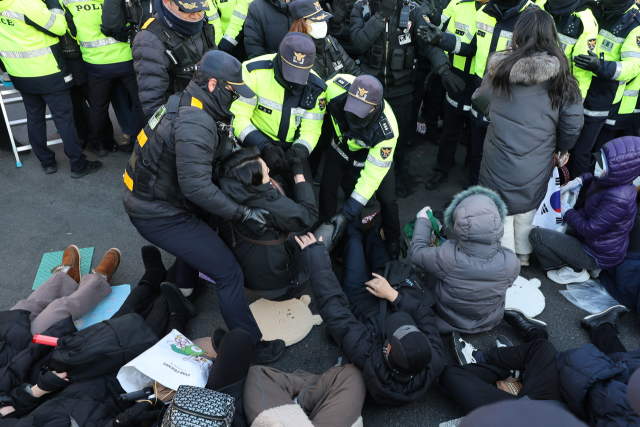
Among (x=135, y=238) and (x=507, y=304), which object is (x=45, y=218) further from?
(x=507, y=304)

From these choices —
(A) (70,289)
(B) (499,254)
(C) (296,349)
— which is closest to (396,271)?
(B) (499,254)

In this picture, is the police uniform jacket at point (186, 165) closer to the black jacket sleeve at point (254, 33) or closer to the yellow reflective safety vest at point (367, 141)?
the yellow reflective safety vest at point (367, 141)

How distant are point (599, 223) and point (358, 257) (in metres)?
1.67

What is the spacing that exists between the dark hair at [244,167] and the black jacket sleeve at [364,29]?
190 centimetres

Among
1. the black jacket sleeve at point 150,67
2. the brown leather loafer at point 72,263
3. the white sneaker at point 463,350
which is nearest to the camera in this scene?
the white sneaker at point 463,350

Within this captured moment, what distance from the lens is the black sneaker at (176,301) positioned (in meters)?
2.96

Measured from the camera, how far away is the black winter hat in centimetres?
217

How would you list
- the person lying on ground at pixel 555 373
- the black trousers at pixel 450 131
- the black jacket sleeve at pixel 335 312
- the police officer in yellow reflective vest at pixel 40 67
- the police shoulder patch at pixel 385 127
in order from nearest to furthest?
1. the person lying on ground at pixel 555 373
2. the black jacket sleeve at pixel 335 312
3. the police shoulder patch at pixel 385 127
4. the police officer in yellow reflective vest at pixel 40 67
5. the black trousers at pixel 450 131

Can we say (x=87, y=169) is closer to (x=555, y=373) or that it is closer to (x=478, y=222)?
(x=478, y=222)

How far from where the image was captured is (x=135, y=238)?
12.9 feet

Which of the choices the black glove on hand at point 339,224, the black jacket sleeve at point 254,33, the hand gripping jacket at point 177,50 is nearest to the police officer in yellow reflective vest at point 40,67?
the hand gripping jacket at point 177,50

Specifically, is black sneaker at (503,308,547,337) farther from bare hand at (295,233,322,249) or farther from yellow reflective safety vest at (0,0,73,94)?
→ yellow reflective safety vest at (0,0,73,94)

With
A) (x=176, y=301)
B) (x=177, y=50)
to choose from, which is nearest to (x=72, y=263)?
(x=176, y=301)

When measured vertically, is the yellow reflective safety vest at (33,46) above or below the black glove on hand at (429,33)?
below
